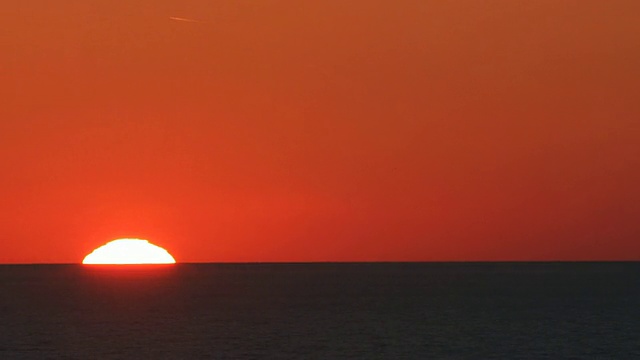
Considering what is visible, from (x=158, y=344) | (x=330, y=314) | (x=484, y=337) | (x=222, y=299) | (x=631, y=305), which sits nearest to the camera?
(x=158, y=344)

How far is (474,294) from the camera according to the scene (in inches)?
7283

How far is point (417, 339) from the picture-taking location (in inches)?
3541

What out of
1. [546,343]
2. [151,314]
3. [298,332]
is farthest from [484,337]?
[151,314]

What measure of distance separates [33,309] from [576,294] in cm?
9338

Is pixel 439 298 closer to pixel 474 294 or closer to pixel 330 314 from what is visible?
pixel 474 294

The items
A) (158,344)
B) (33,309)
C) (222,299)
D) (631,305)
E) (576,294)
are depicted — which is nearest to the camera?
(158,344)

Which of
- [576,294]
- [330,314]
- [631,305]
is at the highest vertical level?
[576,294]

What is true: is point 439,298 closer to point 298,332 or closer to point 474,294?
point 474,294

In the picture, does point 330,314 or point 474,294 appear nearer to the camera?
point 330,314

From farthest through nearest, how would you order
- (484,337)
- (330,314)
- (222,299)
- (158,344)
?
1. (222,299)
2. (330,314)
3. (484,337)
4. (158,344)

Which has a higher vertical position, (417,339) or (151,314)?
(151,314)

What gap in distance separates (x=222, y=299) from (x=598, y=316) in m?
63.7

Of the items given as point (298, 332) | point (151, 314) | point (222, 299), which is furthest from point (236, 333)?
point (222, 299)

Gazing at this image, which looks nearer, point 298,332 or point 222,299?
point 298,332
